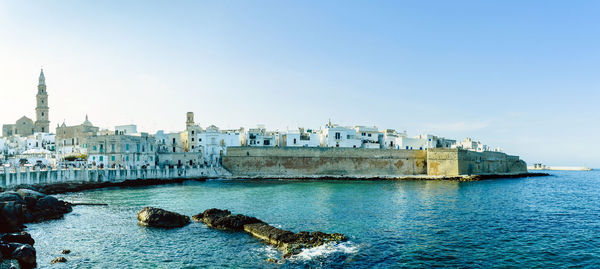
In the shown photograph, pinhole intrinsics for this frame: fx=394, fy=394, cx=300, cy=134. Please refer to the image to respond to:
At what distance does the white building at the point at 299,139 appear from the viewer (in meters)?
64.9

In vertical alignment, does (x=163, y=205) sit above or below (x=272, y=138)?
below

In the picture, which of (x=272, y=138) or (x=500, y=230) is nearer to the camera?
(x=500, y=230)

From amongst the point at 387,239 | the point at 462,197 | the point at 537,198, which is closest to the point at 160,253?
the point at 387,239

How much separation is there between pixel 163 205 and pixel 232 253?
43.7 feet

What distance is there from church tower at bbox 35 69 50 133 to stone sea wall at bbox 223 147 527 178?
1340 inches

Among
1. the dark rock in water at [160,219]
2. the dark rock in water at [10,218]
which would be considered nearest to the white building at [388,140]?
the dark rock in water at [160,219]

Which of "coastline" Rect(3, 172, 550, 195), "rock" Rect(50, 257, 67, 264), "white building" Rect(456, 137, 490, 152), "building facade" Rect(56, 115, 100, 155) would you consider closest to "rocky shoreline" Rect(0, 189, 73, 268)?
"rock" Rect(50, 257, 67, 264)

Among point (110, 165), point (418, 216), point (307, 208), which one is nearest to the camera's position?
point (418, 216)

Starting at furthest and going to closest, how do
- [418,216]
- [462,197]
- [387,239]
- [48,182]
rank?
[48,182] < [462,197] < [418,216] < [387,239]

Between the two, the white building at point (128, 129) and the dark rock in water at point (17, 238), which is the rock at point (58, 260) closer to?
the dark rock in water at point (17, 238)

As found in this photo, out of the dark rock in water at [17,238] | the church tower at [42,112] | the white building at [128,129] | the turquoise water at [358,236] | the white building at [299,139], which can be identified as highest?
the church tower at [42,112]

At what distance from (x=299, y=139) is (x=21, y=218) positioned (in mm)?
48408

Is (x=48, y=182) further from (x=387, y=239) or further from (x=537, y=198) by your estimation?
(x=537, y=198)

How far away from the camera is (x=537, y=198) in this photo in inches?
1272
